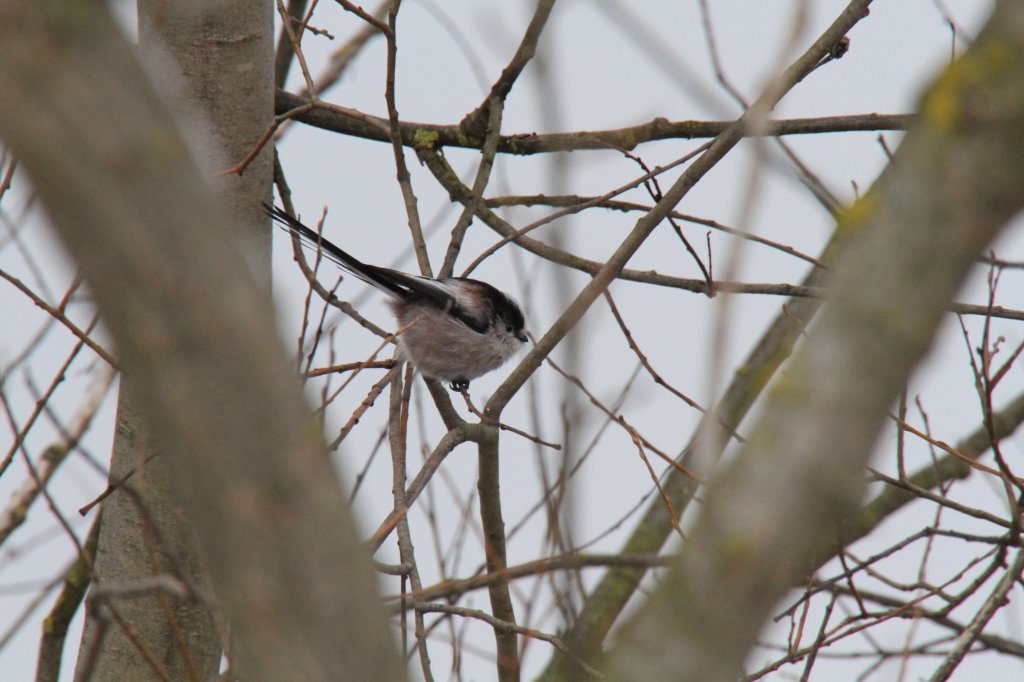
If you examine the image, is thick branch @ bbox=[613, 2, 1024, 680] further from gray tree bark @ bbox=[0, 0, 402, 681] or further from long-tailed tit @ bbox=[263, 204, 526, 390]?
long-tailed tit @ bbox=[263, 204, 526, 390]

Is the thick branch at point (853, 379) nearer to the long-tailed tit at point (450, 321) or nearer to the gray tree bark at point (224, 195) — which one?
the gray tree bark at point (224, 195)

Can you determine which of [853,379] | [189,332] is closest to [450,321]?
[189,332]

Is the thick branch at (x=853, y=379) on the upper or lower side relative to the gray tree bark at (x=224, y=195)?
lower

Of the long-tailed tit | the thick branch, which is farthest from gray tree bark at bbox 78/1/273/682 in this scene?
the thick branch

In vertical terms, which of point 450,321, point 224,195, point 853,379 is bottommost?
point 853,379

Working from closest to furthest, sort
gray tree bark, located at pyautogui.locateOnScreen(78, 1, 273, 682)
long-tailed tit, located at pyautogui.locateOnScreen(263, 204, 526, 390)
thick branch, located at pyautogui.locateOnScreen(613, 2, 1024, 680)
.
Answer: thick branch, located at pyautogui.locateOnScreen(613, 2, 1024, 680), gray tree bark, located at pyautogui.locateOnScreen(78, 1, 273, 682), long-tailed tit, located at pyautogui.locateOnScreen(263, 204, 526, 390)

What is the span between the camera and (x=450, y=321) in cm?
580

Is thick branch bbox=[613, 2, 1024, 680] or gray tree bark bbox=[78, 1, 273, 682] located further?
gray tree bark bbox=[78, 1, 273, 682]

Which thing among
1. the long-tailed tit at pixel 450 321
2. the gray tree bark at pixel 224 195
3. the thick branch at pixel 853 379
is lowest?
the thick branch at pixel 853 379

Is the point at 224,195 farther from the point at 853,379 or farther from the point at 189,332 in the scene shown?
the point at 853,379

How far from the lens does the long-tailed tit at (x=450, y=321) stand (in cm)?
550

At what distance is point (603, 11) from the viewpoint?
2.40m

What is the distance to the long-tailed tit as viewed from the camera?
5.50 m

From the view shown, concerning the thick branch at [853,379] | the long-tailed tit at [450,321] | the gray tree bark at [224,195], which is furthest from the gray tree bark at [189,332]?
the long-tailed tit at [450,321]
